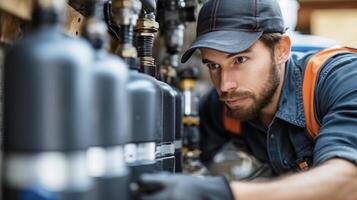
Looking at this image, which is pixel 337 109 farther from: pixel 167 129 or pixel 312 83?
pixel 167 129

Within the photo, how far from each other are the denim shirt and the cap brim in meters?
0.19

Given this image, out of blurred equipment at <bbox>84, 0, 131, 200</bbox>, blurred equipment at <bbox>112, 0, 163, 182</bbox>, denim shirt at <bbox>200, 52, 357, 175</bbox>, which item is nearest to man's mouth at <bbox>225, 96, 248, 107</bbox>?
denim shirt at <bbox>200, 52, 357, 175</bbox>

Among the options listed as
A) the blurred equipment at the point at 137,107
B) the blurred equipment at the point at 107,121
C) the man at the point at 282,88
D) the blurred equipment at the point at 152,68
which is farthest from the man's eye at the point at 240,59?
the blurred equipment at the point at 107,121

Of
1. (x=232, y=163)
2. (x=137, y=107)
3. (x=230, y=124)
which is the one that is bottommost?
(x=232, y=163)

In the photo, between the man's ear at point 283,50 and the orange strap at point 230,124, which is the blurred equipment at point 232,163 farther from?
the man's ear at point 283,50

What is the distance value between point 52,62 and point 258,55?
0.70m

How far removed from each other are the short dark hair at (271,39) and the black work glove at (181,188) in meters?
0.55

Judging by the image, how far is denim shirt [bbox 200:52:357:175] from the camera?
816 millimetres

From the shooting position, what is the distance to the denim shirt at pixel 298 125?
2.68 ft

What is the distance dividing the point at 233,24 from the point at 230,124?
482 mm

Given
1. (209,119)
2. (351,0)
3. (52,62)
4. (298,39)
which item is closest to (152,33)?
(52,62)

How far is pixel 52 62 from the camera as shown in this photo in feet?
1.43

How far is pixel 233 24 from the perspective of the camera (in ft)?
3.33

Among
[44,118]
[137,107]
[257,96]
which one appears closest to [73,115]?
[44,118]
